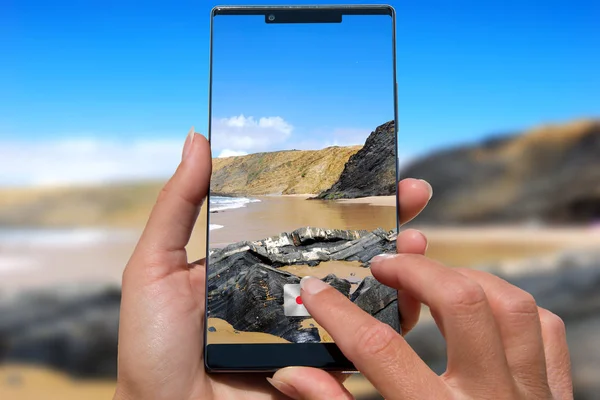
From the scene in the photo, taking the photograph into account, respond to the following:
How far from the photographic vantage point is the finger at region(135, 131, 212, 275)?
980 millimetres

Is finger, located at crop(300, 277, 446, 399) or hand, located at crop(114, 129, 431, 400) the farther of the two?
hand, located at crop(114, 129, 431, 400)

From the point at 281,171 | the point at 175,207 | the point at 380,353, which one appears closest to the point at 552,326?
the point at 380,353

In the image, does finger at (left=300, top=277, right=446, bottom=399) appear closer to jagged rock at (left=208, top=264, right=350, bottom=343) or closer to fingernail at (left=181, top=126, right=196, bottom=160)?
jagged rock at (left=208, top=264, right=350, bottom=343)

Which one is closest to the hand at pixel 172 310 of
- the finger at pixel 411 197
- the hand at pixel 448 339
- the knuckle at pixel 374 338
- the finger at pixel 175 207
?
the finger at pixel 175 207

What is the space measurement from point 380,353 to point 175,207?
0.55m

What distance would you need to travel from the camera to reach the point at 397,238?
1.01 meters

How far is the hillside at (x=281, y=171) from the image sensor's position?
40.8 inches

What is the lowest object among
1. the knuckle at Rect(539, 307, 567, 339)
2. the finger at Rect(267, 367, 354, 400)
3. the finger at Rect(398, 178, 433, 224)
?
the finger at Rect(267, 367, 354, 400)

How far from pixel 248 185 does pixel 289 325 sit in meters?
0.34

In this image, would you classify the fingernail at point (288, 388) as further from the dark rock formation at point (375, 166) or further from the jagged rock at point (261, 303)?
the dark rock formation at point (375, 166)

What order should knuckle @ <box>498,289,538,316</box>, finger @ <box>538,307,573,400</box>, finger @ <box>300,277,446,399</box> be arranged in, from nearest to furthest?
finger @ <box>300,277,446,399</box>, knuckle @ <box>498,289,538,316</box>, finger @ <box>538,307,573,400</box>

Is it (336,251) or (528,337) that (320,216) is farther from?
(528,337)

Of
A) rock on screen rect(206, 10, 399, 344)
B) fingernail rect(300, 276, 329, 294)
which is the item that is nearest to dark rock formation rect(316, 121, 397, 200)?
rock on screen rect(206, 10, 399, 344)

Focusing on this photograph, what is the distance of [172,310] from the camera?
3.12 feet
